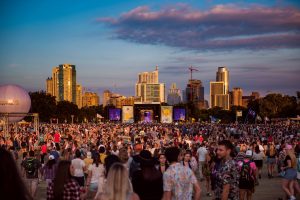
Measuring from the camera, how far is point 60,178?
6.16m

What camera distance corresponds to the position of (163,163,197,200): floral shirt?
7766mm

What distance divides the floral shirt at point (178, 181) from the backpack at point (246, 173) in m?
6.01

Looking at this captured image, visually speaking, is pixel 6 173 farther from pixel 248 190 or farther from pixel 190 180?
pixel 248 190

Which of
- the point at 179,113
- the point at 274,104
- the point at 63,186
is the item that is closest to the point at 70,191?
the point at 63,186

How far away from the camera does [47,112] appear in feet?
391

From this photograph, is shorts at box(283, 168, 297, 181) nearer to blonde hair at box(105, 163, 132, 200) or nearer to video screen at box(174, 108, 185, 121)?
blonde hair at box(105, 163, 132, 200)

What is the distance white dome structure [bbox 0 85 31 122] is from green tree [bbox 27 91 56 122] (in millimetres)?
73251

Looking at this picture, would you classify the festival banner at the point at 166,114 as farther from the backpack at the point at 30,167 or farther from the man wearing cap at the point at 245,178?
the man wearing cap at the point at 245,178

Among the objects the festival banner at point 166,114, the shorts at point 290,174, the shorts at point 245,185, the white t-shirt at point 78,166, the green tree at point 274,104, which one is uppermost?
the green tree at point 274,104

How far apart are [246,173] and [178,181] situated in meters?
6.25

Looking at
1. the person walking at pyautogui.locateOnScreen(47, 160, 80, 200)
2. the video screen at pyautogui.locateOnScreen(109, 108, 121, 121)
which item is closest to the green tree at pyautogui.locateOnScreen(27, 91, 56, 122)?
the video screen at pyautogui.locateOnScreen(109, 108, 121, 121)

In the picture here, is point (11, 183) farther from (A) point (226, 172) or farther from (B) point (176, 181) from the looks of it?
(A) point (226, 172)

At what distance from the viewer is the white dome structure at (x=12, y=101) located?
135ft

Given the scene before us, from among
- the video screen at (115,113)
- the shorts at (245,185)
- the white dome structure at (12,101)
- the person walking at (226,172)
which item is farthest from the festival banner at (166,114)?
the person walking at (226,172)
